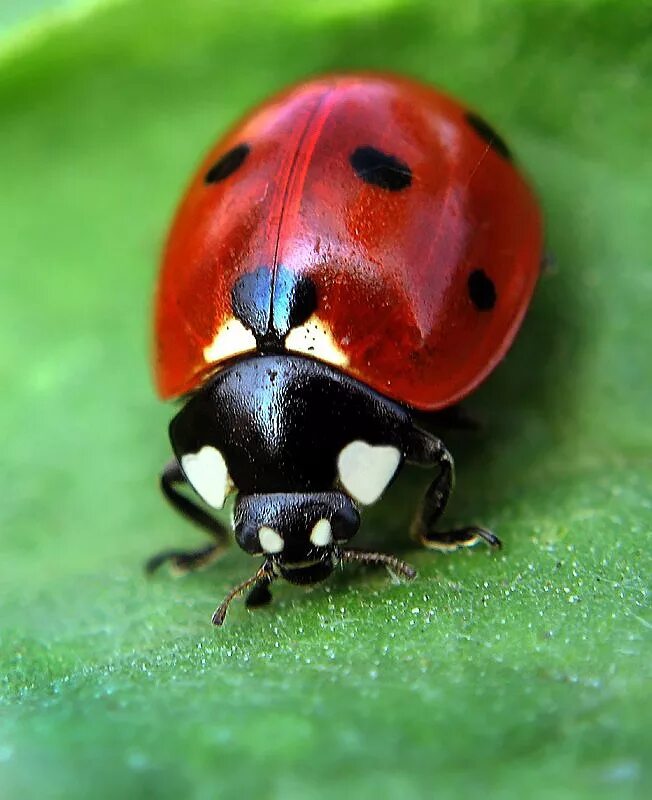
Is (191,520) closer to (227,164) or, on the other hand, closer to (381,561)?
(381,561)

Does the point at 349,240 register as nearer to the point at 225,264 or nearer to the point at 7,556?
the point at 225,264

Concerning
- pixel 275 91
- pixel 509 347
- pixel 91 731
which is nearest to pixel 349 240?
pixel 509 347

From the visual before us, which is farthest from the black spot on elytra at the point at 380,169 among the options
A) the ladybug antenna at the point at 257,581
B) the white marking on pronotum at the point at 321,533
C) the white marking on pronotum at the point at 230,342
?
the ladybug antenna at the point at 257,581

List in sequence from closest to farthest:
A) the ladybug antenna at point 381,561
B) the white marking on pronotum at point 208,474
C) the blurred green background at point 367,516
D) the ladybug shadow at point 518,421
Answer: the blurred green background at point 367,516
the ladybug antenna at point 381,561
the white marking on pronotum at point 208,474
the ladybug shadow at point 518,421

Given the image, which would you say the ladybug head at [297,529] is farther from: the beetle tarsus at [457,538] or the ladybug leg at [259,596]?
the beetle tarsus at [457,538]

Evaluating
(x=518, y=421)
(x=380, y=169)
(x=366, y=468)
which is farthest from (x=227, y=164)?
(x=518, y=421)
